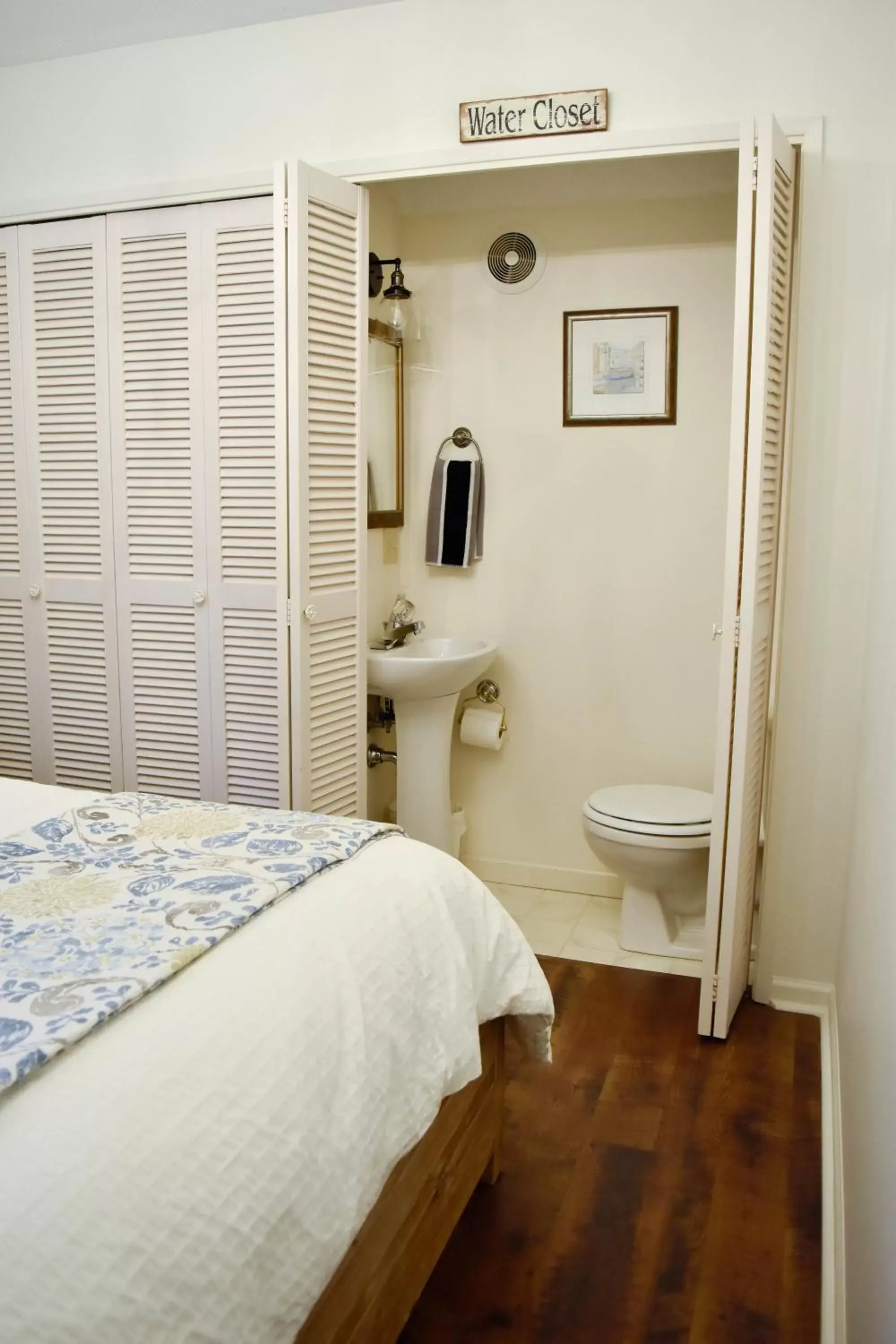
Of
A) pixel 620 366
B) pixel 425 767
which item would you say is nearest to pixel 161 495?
pixel 425 767

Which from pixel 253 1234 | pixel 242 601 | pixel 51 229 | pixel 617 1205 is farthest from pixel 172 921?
pixel 51 229

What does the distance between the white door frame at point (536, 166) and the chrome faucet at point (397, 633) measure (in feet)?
4.17

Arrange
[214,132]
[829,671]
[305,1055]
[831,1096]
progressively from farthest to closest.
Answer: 1. [214,132]
2. [829,671]
3. [831,1096]
4. [305,1055]

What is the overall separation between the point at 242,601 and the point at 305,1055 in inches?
73.9

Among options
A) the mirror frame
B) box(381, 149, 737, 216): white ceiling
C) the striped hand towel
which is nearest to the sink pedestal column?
the striped hand towel

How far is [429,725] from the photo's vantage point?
350 cm

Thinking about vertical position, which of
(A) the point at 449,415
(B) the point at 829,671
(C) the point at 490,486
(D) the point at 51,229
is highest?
(D) the point at 51,229

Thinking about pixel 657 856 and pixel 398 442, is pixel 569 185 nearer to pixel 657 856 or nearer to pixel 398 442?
pixel 398 442

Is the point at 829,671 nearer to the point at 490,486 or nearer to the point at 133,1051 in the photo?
the point at 490,486

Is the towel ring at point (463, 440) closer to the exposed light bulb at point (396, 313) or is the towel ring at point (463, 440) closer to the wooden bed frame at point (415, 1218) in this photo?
the exposed light bulb at point (396, 313)

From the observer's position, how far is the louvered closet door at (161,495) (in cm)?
301

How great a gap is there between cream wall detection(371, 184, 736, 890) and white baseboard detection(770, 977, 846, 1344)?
82 cm

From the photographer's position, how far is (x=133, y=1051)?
120 cm

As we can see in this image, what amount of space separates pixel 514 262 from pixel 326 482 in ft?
3.77
